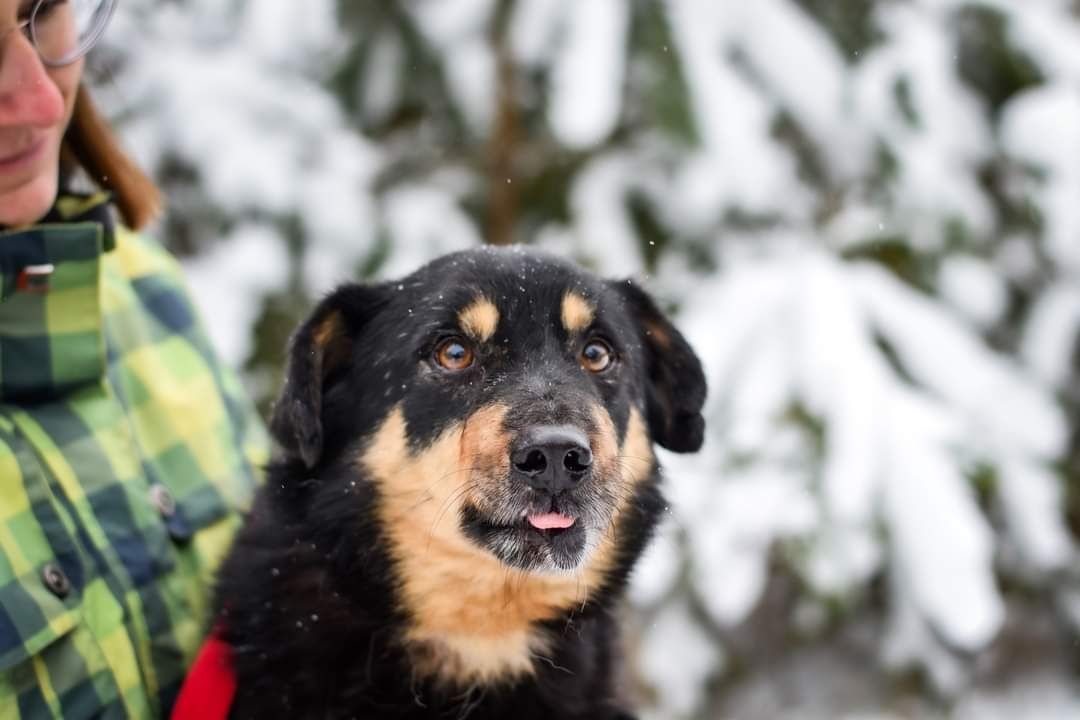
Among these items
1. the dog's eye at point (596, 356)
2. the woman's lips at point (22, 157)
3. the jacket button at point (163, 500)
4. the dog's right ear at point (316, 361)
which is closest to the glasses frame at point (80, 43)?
the woman's lips at point (22, 157)

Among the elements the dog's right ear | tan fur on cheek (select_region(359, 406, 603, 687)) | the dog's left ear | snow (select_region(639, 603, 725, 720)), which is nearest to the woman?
the dog's right ear

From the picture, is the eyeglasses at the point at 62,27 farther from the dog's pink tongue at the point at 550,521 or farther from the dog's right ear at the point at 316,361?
the dog's pink tongue at the point at 550,521

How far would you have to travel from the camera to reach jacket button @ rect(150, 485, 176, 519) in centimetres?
224

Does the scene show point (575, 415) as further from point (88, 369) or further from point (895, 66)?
point (895, 66)

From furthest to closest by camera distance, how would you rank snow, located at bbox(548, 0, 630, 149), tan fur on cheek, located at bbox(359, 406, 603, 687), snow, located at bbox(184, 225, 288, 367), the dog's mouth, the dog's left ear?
snow, located at bbox(184, 225, 288, 367) < snow, located at bbox(548, 0, 630, 149) < the dog's left ear < tan fur on cheek, located at bbox(359, 406, 603, 687) < the dog's mouth

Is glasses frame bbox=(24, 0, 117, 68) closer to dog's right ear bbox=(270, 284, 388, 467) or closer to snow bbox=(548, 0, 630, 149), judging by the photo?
dog's right ear bbox=(270, 284, 388, 467)

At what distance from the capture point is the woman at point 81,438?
74.2 inches

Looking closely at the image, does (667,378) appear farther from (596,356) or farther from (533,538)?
→ (533,538)

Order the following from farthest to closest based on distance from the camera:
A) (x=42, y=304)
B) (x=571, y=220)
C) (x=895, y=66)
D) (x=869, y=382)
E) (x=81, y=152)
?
(x=571, y=220)
(x=895, y=66)
(x=869, y=382)
(x=81, y=152)
(x=42, y=304)

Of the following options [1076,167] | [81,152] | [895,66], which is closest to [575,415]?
[81,152]

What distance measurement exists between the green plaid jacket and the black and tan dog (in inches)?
6.1

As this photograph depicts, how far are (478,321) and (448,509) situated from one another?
0.44 metres

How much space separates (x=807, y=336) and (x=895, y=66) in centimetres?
126

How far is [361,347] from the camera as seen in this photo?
2576 millimetres
